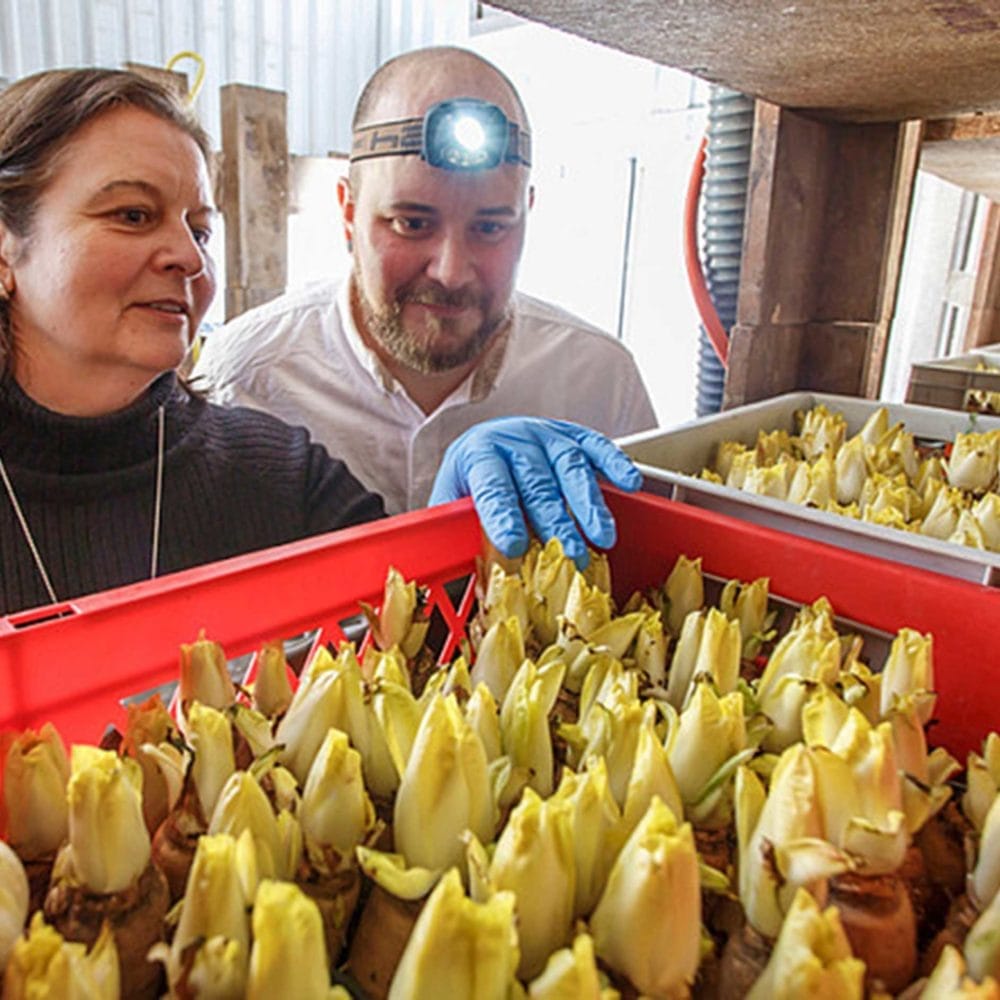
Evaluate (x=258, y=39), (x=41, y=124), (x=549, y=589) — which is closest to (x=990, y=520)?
(x=549, y=589)

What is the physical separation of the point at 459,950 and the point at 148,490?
974 mm

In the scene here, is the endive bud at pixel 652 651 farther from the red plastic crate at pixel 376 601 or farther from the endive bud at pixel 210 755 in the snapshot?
the endive bud at pixel 210 755

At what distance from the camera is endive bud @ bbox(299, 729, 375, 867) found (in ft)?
1.61

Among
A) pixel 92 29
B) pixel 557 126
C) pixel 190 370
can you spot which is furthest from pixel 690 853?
pixel 557 126

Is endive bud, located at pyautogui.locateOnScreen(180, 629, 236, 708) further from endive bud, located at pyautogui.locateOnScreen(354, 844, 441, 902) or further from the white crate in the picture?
the white crate

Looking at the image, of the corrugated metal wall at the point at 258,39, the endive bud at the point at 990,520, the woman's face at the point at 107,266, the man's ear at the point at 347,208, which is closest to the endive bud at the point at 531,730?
the endive bud at the point at 990,520

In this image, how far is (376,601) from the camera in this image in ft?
2.65

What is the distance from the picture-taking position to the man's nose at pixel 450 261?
137 cm

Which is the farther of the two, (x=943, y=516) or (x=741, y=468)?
(x=741, y=468)

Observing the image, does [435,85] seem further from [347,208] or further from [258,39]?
[258,39]

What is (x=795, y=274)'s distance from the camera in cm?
163

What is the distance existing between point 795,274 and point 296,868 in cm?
147

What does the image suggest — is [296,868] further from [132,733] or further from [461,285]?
[461,285]

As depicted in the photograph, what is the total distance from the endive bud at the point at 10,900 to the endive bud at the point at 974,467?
1.19 meters
